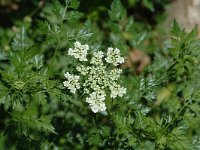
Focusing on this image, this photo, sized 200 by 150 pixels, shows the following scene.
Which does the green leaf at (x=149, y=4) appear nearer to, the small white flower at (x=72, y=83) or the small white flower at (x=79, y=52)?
the small white flower at (x=79, y=52)

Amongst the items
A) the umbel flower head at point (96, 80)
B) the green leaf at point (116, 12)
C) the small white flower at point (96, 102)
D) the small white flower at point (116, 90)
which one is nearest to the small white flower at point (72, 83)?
the umbel flower head at point (96, 80)

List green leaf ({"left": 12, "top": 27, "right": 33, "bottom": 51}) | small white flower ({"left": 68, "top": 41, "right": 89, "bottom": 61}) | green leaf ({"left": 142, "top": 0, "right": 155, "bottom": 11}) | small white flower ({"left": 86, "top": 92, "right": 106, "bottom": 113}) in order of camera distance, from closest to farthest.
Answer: small white flower ({"left": 86, "top": 92, "right": 106, "bottom": 113}) → small white flower ({"left": 68, "top": 41, "right": 89, "bottom": 61}) → green leaf ({"left": 12, "top": 27, "right": 33, "bottom": 51}) → green leaf ({"left": 142, "top": 0, "right": 155, "bottom": 11})

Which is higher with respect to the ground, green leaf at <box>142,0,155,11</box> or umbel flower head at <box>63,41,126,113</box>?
green leaf at <box>142,0,155,11</box>

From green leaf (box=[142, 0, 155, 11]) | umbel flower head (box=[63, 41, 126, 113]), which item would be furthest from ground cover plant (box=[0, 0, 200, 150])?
green leaf (box=[142, 0, 155, 11])

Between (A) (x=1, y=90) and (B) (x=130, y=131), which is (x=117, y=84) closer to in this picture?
(B) (x=130, y=131)

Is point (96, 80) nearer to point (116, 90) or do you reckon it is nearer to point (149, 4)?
point (116, 90)

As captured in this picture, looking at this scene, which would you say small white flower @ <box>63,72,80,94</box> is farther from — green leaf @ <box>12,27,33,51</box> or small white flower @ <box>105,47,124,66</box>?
green leaf @ <box>12,27,33,51</box>

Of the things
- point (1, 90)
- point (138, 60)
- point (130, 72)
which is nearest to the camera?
point (1, 90)

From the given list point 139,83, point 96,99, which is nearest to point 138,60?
point 139,83
